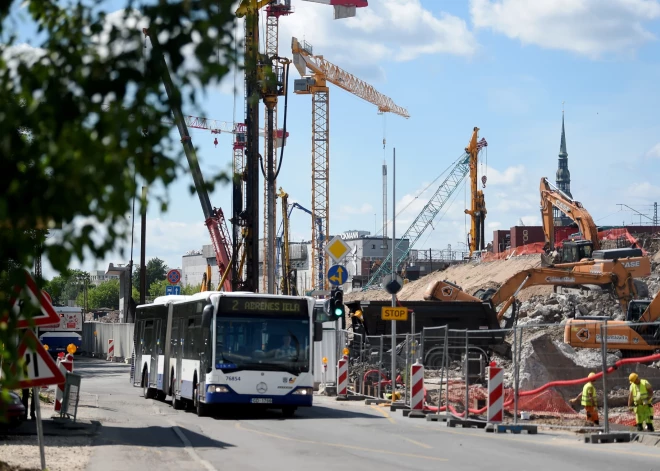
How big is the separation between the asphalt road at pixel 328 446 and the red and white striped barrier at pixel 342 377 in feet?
16.9

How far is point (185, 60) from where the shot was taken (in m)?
5.24

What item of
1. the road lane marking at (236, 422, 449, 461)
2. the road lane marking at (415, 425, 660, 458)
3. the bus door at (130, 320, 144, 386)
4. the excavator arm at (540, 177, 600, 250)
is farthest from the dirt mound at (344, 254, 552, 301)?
the road lane marking at (236, 422, 449, 461)

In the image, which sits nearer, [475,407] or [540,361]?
[475,407]

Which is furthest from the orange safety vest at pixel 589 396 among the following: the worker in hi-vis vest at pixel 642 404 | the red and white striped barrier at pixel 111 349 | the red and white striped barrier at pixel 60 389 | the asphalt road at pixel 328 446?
the red and white striped barrier at pixel 111 349

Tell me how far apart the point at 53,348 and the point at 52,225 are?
57453mm

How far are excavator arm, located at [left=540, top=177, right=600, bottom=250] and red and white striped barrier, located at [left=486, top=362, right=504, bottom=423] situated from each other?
33293 mm

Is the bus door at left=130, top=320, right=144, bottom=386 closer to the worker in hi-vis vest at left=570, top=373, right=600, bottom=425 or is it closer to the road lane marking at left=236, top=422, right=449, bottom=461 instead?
the road lane marking at left=236, top=422, right=449, bottom=461

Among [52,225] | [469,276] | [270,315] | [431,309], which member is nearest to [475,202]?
[469,276]

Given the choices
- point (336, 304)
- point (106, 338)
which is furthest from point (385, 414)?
point (106, 338)

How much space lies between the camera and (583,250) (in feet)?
161

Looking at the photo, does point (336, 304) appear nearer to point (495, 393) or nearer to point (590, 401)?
point (495, 393)

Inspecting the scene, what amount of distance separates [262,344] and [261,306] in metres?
0.85

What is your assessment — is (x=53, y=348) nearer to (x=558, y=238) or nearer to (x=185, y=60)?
(x=558, y=238)

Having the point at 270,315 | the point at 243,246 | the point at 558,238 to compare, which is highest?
the point at 558,238
